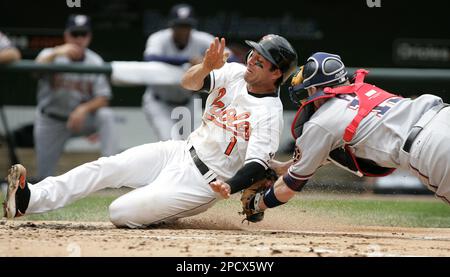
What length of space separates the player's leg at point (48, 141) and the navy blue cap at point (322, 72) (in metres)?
4.01

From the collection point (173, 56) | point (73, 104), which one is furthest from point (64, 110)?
point (173, 56)

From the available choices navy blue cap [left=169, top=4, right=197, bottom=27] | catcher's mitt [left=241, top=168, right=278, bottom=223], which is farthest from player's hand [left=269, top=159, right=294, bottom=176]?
navy blue cap [left=169, top=4, right=197, bottom=27]

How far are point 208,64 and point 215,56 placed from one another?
0.08 meters

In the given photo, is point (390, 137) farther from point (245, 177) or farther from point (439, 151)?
point (245, 177)

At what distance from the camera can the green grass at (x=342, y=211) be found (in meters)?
6.51

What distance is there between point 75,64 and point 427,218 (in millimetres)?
3740

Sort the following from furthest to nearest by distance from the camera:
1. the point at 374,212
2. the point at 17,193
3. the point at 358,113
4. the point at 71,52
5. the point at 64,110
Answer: the point at 64,110 < the point at 71,52 < the point at 374,212 < the point at 17,193 < the point at 358,113

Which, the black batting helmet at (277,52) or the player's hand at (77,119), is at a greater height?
the black batting helmet at (277,52)

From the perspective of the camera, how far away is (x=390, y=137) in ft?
16.4

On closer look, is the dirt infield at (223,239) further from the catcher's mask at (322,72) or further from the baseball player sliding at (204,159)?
the catcher's mask at (322,72)

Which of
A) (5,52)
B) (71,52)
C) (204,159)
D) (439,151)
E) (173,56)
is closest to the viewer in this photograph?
(439,151)

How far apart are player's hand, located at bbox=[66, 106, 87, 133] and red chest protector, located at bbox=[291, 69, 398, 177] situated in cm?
400

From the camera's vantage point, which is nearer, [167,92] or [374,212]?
[374,212]

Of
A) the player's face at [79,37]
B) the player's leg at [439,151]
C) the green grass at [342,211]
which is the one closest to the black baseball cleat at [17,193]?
the green grass at [342,211]
